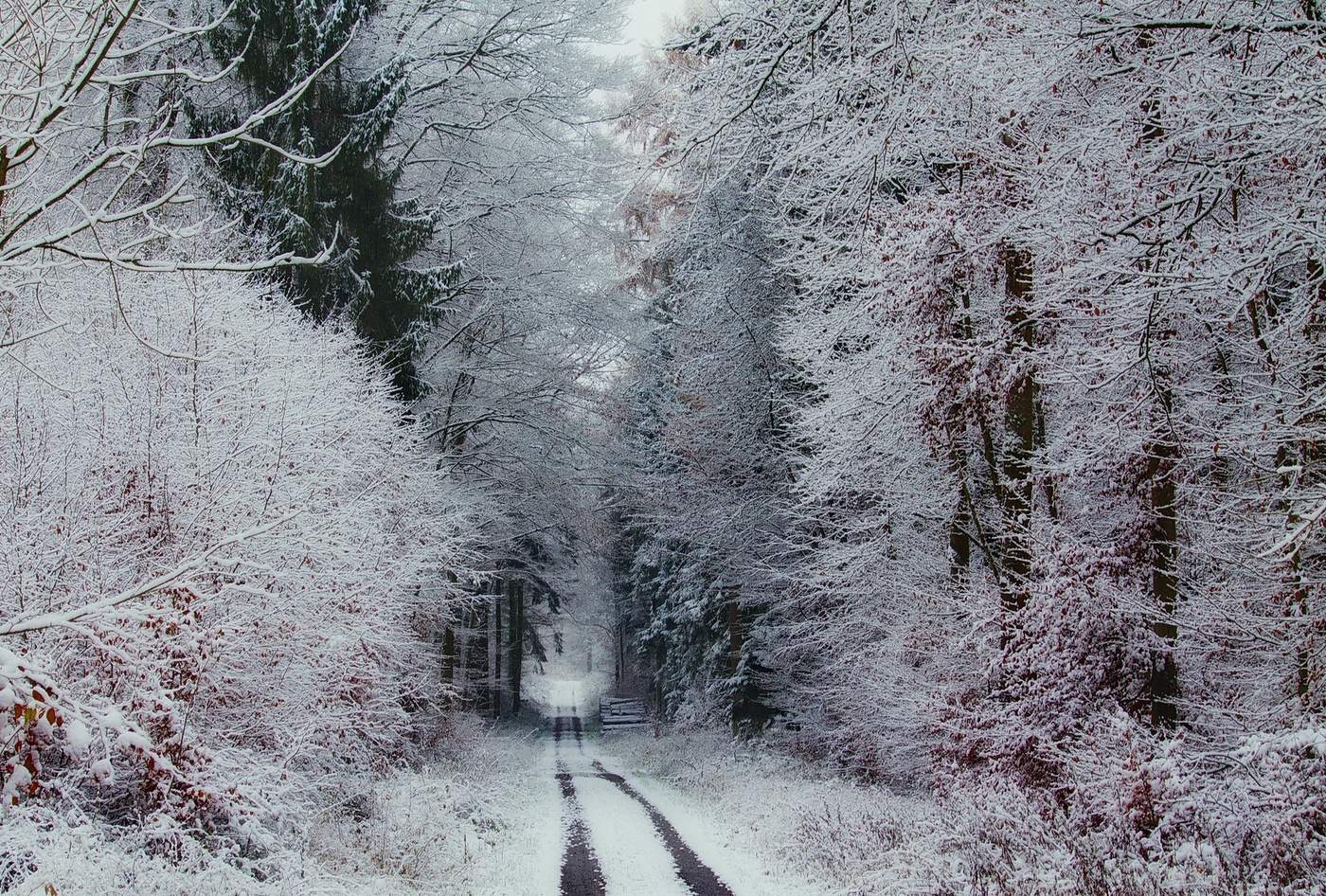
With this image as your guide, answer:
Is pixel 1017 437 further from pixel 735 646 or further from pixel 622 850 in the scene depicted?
pixel 735 646

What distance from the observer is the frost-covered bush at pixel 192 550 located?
6.58 m

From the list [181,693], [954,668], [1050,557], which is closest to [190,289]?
[181,693]

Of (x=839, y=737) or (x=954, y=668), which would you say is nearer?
(x=954, y=668)

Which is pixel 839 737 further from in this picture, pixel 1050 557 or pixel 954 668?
pixel 1050 557

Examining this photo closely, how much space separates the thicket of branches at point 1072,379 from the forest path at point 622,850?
9.99 feet

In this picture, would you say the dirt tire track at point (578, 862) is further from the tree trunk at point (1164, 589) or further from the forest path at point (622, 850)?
the tree trunk at point (1164, 589)

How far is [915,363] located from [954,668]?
394 centimetres

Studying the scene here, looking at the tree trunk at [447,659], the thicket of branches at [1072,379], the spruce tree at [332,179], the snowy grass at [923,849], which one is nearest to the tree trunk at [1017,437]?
the thicket of branches at [1072,379]

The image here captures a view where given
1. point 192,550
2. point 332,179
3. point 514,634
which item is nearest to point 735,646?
point 332,179

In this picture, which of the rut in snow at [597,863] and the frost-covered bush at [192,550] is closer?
the frost-covered bush at [192,550]

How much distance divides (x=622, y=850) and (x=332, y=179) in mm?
12447

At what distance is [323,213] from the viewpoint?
16.3m

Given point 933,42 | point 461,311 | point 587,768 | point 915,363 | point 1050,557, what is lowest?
point 587,768

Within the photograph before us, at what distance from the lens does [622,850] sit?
436 inches
